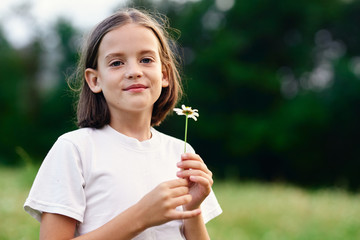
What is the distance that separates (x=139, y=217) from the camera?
1.59 meters

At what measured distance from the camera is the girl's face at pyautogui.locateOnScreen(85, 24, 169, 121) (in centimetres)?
180

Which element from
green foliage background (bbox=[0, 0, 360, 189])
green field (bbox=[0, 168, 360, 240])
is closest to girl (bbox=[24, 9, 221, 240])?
green field (bbox=[0, 168, 360, 240])

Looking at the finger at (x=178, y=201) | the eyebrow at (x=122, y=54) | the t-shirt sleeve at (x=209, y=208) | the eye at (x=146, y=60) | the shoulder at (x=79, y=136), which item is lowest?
the t-shirt sleeve at (x=209, y=208)

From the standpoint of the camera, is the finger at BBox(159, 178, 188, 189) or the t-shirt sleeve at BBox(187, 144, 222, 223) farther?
the t-shirt sleeve at BBox(187, 144, 222, 223)

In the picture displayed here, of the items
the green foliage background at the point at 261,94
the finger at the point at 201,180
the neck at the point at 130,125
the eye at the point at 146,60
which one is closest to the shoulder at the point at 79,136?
the neck at the point at 130,125

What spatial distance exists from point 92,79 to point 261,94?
63.9ft

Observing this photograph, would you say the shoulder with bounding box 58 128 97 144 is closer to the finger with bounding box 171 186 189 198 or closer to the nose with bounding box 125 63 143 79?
the nose with bounding box 125 63 143 79

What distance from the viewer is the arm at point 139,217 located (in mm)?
1563

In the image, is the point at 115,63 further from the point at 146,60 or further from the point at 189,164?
the point at 189,164

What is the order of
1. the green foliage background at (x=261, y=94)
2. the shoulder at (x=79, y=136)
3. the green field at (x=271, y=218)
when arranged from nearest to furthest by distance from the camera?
the shoulder at (x=79, y=136)
the green field at (x=271, y=218)
the green foliage background at (x=261, y=94)

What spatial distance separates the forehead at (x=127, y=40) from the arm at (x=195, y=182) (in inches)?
20.7

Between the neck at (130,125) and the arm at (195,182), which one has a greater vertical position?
the neck at (130,125)

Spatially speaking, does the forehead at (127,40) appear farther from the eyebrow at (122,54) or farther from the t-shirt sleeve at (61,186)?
the t-shirt sleeve at (61,186)

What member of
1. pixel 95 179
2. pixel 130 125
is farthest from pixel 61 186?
pixel 130 125
